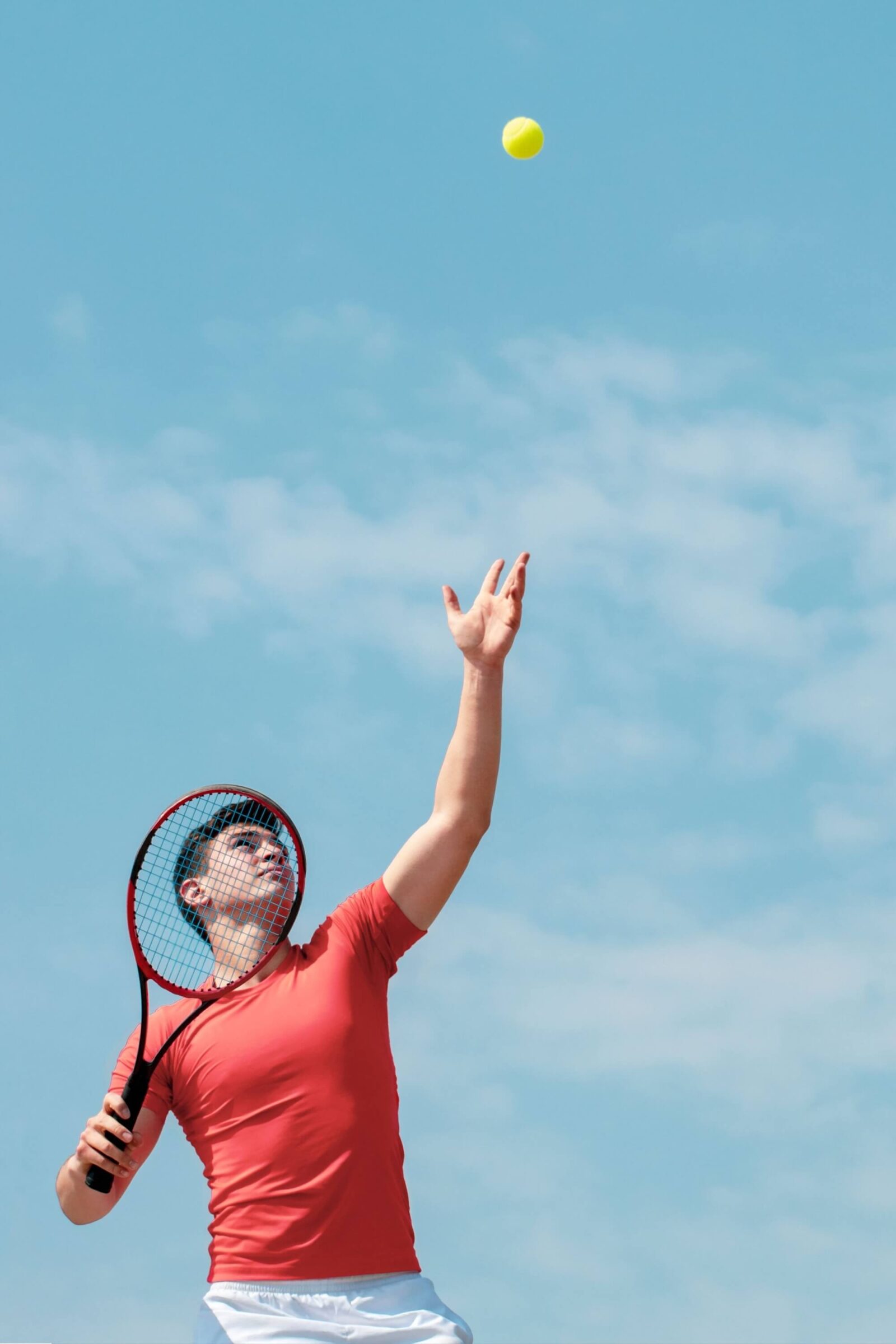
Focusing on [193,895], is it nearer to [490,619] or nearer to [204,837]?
[204,837]

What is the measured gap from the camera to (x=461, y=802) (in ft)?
19.3

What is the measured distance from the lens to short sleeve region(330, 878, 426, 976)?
19.4 ft

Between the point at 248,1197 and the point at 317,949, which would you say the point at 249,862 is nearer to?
the point at 317,949

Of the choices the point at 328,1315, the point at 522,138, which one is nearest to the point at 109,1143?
the point at 328,1315

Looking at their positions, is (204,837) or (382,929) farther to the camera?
(204,837)

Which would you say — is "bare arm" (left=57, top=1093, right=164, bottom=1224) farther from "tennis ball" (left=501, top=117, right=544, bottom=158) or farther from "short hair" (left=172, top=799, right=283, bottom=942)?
"tennis ball" (left=501, top=117, right=544, bottom=158)

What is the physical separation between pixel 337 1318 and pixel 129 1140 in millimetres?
982

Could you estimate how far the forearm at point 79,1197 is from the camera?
5.63 m

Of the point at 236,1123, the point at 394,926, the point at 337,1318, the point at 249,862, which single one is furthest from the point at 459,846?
the point at 337,1318

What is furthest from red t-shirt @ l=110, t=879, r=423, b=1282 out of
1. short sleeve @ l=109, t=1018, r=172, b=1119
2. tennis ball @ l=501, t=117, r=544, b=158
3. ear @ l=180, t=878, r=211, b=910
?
tennis ball @ l=501, t=117, r=544, b=158

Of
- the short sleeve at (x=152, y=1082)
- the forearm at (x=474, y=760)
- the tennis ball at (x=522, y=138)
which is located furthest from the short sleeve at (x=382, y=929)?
the tennis ball at (x=522, y=138)

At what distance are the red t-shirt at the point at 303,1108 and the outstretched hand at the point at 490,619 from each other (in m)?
1.01

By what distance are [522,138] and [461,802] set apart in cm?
565

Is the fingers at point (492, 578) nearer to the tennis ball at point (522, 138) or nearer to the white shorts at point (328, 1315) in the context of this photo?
the white shorts at point (328, 1315)
